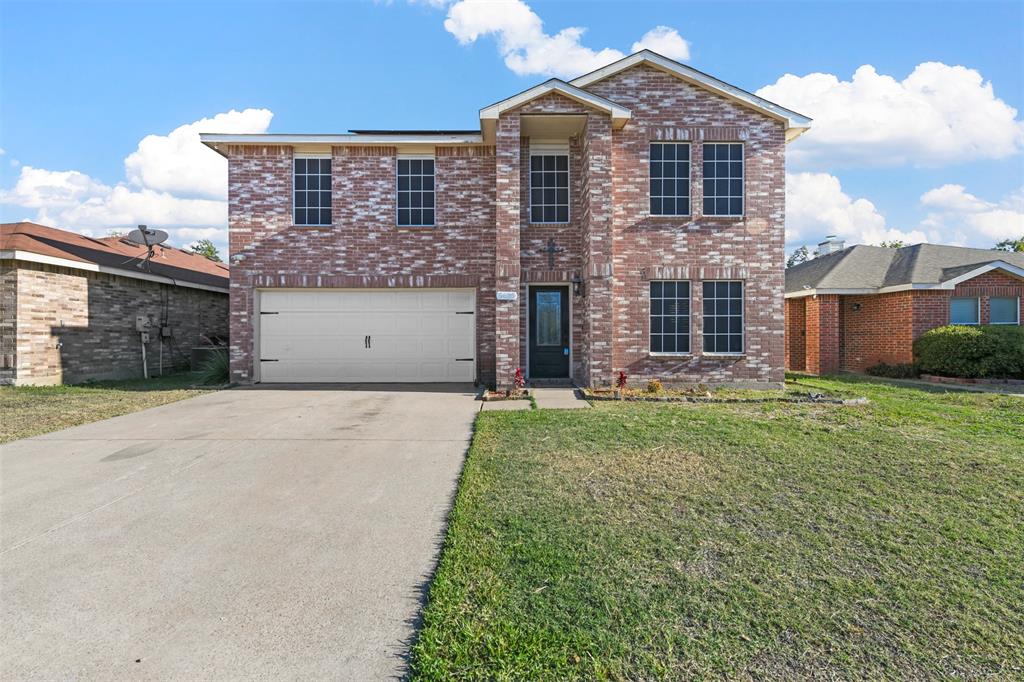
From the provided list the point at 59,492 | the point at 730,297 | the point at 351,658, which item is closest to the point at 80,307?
the point at 59,492

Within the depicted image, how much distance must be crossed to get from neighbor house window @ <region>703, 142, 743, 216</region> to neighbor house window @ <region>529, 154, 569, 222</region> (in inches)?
123

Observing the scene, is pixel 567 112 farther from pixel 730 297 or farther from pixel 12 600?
pixel 12 600

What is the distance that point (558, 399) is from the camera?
10328mm

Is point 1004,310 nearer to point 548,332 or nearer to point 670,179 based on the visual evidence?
point 670,179

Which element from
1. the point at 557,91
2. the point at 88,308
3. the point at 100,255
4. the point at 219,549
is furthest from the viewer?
the point at 100,255

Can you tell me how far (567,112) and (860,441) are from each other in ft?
26.5

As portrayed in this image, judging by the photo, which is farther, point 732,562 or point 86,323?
point 86,323

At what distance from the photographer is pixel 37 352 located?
486 inches

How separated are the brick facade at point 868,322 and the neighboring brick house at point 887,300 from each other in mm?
25

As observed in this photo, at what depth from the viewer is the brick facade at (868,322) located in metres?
15.1

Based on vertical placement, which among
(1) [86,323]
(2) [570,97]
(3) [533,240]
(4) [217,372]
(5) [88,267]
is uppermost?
(2) [570,97]

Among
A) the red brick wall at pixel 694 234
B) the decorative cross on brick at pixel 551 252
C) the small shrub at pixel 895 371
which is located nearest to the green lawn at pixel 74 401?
the decorative cross on brick at pixel 551 252

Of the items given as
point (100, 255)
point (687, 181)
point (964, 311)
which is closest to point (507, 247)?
point (687, 181)

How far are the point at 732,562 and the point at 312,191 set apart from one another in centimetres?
1224
